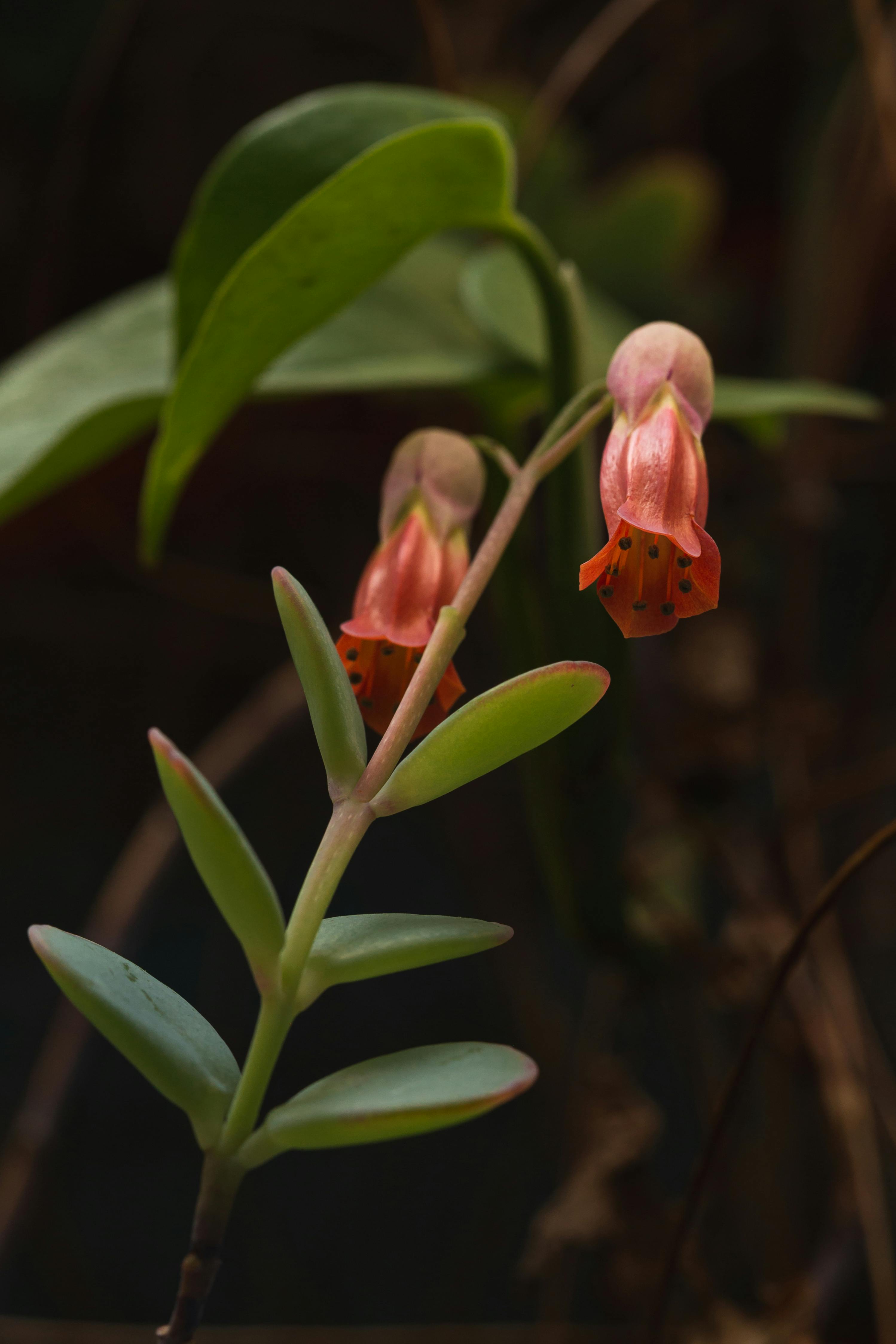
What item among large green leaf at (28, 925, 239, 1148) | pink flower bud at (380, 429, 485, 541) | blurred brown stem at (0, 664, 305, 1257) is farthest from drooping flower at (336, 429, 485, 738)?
blurred brown stem at (0, 664, 305, 1257)

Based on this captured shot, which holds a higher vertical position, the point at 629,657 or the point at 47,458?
the point at 47,458

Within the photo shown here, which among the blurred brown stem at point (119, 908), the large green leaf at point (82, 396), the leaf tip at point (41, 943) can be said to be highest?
the large green leaf at point (82, 396)

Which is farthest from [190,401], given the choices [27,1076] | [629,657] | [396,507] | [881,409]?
[27,1076]

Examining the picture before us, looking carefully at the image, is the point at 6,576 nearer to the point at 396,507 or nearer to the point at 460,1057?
the point at 396,507

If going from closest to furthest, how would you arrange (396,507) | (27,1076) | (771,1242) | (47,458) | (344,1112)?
(344,1112) → (396,507) → (47,458) → (771,1242) → (27,1076)

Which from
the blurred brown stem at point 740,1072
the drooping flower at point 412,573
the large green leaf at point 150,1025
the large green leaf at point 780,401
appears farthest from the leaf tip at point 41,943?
the large green leaf at point 780,401

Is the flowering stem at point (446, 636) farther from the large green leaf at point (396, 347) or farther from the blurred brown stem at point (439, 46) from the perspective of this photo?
the blurred brown stem at point (439, 46)

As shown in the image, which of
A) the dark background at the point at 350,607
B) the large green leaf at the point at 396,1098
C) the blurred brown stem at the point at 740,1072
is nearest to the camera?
the large green leaf at the point at 396,1098
